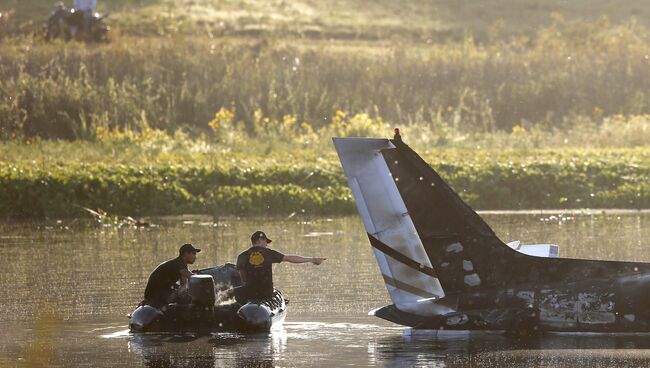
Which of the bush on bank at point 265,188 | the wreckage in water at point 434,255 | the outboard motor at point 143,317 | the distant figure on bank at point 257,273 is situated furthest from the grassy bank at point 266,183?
the wreckage in water at point 434,255

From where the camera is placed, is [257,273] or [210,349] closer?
[210,349]

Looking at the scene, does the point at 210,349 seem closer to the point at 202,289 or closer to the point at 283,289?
the point at 202,289

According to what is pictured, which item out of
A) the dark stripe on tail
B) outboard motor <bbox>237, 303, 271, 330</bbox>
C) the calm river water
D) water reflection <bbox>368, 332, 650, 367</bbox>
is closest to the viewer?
water reflection <bbox>368, 332, 650, 367</bbox>

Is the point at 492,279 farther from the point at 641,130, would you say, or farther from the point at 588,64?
the point at 588,64

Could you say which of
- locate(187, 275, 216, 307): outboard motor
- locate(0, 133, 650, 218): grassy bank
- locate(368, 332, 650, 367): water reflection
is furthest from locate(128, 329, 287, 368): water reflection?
locate(0, 133, 650, 218): grassy bank

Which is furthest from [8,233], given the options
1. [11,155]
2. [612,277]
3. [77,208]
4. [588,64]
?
[588,64]

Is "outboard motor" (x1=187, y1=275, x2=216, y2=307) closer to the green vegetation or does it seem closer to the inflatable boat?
the inflatable boat

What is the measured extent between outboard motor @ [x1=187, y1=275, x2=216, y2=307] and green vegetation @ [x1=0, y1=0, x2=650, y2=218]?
18.3 m

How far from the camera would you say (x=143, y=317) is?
20062 mm

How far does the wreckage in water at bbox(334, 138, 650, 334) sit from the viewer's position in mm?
18109

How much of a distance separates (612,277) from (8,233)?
1980 cm

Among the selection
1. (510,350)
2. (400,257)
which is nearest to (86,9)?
(400,257)

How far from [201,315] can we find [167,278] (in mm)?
915

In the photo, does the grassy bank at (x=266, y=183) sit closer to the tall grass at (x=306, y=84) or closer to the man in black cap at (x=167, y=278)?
the tall grass at (x=306, y=84)
